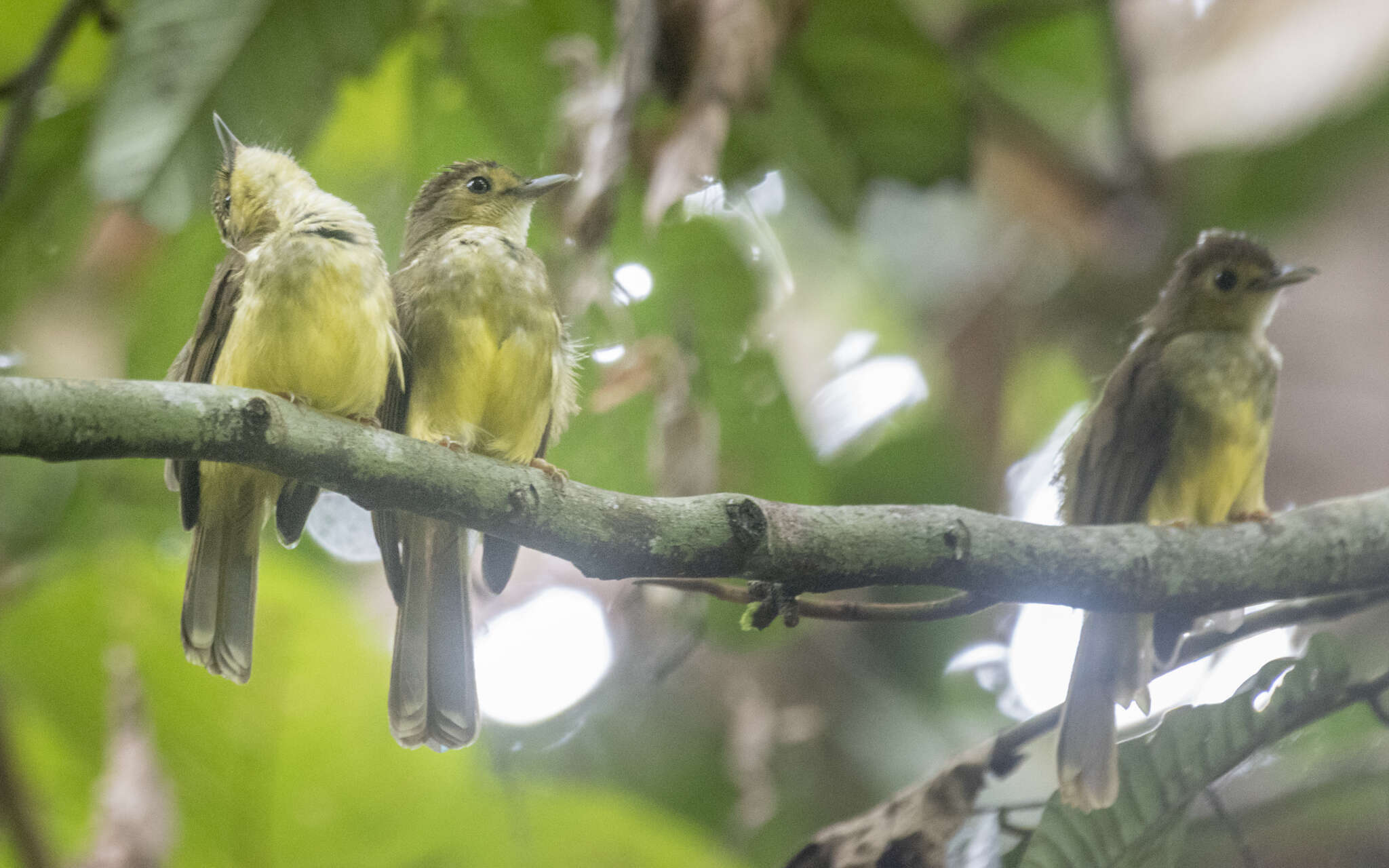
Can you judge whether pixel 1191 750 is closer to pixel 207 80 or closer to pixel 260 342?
pixel 260 342

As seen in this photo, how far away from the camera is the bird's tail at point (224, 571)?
4.26 ft

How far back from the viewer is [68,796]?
2.95 m

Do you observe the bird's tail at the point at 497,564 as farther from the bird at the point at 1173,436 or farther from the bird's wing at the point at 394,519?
the bird at the point at 1173,436

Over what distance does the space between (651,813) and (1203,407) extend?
5.57ft

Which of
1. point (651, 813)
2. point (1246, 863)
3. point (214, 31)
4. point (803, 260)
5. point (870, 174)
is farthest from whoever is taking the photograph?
point (803, 260)

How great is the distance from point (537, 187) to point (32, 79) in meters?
1.13

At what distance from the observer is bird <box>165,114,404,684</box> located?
1293mm

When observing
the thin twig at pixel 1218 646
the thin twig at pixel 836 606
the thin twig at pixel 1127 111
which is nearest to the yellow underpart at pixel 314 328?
the thin twig at pixel 836 606

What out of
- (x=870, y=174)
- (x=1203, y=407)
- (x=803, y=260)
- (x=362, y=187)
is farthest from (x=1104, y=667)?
(x=803, y=260)

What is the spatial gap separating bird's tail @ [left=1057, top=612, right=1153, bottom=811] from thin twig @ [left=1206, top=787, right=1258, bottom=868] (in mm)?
118

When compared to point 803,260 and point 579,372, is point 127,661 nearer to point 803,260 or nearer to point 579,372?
point 579,372

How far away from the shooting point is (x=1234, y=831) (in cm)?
153

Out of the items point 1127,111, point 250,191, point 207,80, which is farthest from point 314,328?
point 1127,111

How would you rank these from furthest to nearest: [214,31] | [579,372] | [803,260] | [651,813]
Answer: [803,260]
[651,813]
[214,31]
[579,372]
